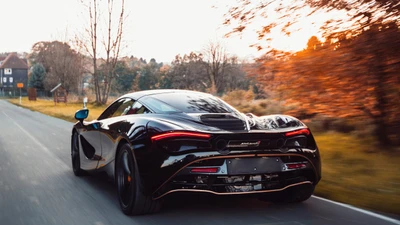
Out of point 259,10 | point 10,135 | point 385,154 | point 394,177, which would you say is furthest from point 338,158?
point 10,135

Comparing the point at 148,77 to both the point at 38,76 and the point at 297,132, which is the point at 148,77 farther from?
the point at 297,132

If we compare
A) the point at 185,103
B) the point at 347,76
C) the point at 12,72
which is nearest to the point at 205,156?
the point at 185,103

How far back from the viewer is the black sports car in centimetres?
415

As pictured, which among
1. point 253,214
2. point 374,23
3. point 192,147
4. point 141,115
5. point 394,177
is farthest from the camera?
point 374,23

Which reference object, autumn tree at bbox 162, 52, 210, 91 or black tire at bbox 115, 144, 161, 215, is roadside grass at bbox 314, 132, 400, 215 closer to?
black tire at bbox 115, 144, 161, 215

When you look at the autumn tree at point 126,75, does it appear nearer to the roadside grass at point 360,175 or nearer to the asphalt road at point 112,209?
the roadside grass at point 360,175

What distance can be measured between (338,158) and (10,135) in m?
9.85

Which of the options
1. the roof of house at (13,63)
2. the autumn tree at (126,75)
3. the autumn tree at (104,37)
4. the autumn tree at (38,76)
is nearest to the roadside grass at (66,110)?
the autumn tree at (104,37)

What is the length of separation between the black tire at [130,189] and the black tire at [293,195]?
1.30 metres

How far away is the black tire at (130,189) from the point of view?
4371mm

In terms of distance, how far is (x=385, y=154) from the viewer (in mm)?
8195

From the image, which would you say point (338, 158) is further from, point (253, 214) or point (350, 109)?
point (253, 214)

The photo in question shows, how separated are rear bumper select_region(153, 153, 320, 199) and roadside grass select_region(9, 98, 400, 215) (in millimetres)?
1296

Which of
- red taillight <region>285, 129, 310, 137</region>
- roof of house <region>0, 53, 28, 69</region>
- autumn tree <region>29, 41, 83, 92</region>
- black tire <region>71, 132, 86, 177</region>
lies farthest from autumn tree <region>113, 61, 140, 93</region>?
red taillight <region>285, 129, 310, 137</region>
